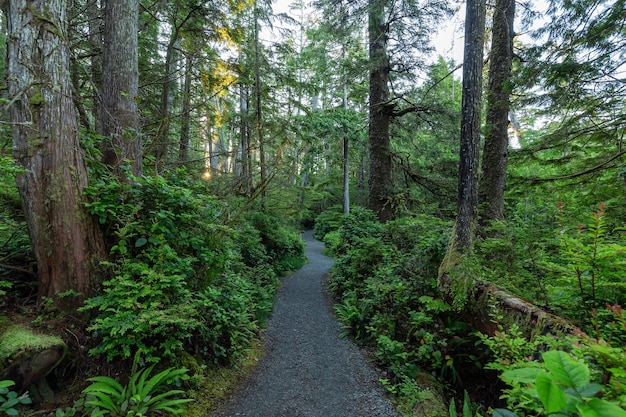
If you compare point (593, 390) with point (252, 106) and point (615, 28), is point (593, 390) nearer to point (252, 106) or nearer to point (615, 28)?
point (615, 28)

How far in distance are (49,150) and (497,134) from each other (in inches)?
303

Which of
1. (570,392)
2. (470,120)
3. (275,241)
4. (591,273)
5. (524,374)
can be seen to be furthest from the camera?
(275,241)

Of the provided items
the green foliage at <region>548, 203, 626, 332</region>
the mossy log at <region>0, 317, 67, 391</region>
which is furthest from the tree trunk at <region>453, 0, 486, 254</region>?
the mossy log at <region>0, 317, 67, 391</region>

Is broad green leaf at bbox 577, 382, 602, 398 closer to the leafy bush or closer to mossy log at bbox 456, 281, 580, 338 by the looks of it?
mossy log at bbox 456, 281, 580, 338

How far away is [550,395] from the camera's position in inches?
34.3

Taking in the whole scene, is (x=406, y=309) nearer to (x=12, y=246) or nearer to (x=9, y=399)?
(x=9, y=399)

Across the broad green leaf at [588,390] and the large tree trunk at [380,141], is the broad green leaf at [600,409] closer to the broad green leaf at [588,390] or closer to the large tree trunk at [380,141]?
the broad green leaf at [588,390]

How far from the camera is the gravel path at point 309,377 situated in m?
3.26

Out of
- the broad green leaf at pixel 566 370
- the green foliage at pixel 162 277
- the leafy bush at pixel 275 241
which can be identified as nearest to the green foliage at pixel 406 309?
the green foliage at pixel 162 277

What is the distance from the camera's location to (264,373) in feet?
13.2

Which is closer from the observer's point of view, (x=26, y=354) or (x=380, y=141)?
(x=26, y=354)

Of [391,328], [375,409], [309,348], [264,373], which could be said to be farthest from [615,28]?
[264,373]

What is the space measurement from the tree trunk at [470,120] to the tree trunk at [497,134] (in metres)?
2.66

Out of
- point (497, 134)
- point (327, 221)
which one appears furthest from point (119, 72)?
point (327, 221)
